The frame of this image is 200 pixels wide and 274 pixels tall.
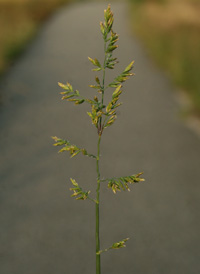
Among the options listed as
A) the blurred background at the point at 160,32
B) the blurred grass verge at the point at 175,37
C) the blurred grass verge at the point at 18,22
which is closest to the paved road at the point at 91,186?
the blurred grass verge at the point at 175,37

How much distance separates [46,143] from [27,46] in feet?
27.4

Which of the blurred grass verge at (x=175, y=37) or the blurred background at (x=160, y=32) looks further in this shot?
the blurred background at (x=160, y=32)

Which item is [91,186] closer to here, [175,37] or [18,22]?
[175,37]

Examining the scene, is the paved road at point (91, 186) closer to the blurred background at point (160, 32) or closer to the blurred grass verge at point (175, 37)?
the blurred grass verge at point (175, 37)

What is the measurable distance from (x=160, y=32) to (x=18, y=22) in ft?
17.7

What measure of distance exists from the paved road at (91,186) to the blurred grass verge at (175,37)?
0.51 meters

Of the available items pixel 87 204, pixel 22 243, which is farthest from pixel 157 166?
pixel 22 243

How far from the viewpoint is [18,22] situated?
57.8ft

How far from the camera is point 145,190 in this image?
5.48 m

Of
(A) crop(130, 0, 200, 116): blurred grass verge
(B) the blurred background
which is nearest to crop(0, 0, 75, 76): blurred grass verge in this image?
(B) the blurred background

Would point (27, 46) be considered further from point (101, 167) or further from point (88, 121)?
point (101, 167)

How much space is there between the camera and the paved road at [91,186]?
13.8 ft

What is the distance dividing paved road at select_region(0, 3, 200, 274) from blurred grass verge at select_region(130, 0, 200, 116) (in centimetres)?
51

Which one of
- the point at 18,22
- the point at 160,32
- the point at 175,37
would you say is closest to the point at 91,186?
the point at 175,37
